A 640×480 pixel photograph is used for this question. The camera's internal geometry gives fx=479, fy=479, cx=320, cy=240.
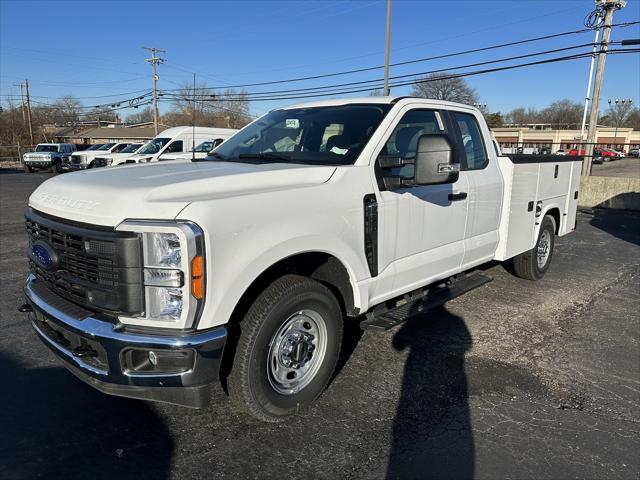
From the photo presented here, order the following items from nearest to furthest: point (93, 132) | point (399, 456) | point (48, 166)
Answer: point (399, 456)
point (48, 166)
point (93, 132)

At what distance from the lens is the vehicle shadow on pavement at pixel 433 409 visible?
2.65 metres

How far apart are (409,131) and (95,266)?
2563mm

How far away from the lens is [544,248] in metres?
6.50

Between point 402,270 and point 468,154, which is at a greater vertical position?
point 468,154

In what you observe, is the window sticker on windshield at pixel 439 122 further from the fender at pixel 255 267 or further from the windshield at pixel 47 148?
the windshield at pixel 47 148

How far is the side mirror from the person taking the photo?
3232mm

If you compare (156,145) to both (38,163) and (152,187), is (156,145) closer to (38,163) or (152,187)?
(38,163)

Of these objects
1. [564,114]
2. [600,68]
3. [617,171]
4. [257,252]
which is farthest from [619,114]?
[257,252]

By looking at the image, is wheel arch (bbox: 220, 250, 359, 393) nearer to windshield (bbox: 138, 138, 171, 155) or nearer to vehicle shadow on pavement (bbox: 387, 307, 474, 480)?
vehicle shadow on pavement (bbox: 387, 307, 474, 480)

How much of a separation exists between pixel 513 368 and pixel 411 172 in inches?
71.3

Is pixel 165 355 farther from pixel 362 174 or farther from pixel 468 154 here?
pixel 468 154

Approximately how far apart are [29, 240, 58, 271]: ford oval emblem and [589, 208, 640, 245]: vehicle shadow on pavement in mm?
10446

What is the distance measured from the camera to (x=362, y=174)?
3.28m

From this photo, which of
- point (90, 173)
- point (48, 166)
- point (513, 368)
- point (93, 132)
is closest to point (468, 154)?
point (513, 368)
